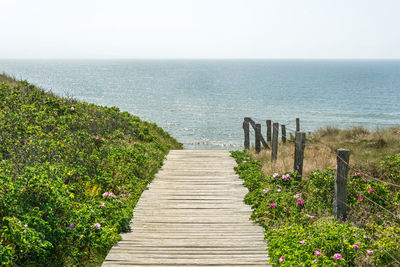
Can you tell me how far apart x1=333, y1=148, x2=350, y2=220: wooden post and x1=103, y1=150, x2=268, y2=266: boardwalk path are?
5.03 ft

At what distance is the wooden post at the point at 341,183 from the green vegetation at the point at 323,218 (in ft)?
0.65

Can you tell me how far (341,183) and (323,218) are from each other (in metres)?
0.72

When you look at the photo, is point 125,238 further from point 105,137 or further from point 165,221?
point 105,137

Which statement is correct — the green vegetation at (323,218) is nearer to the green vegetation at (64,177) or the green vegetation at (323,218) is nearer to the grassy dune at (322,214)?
the grassy dune at (322,214)

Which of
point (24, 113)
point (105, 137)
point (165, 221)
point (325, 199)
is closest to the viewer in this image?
point (165, 221)

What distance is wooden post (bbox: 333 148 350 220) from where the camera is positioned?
6496 millimetres

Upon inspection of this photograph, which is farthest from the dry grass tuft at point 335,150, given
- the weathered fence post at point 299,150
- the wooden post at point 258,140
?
the weathered fence post at point 299,150

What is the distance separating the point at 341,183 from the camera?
6.56 meters

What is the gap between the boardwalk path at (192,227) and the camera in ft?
17.8

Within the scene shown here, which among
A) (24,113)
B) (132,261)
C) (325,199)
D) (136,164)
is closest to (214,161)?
(136,164)

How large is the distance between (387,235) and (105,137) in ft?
29.4

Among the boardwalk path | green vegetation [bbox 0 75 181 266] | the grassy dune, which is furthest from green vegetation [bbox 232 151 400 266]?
green vegetation [bbox 0 75 181 266]

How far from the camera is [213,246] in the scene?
5.84m

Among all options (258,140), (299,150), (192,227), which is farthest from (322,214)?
(258,140)
